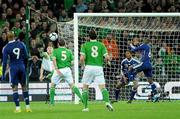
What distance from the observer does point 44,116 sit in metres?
18.0

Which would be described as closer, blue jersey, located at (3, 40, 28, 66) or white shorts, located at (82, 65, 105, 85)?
blue jersey, located at (3, 40, 28, 66)

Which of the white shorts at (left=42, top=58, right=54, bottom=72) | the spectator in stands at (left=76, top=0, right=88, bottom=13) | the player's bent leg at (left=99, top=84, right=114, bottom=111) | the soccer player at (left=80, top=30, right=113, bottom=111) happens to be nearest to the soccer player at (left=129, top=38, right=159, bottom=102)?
the white shorts at (left=42, top=58, right=54, bottom=72)

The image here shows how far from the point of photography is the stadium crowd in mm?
28062

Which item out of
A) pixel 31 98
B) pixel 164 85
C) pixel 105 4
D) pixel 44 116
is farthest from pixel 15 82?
pixel 105 4

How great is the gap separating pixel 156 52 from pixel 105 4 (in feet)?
15.6

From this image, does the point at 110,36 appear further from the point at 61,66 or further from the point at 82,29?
the point at 61,66

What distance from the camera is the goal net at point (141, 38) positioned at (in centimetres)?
2686

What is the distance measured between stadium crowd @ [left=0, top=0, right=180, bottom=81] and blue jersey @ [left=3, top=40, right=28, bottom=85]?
747cm

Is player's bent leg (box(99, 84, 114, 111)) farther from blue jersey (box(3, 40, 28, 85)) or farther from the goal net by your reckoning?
the goal net

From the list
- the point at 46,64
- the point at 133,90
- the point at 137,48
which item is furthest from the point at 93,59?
the point at 46,64

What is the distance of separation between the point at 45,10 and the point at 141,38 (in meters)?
5.39

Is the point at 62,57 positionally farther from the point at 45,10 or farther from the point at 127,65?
the point at 45,10

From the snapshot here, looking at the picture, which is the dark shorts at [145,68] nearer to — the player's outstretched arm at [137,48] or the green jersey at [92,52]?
the player's outstretched arm at [137,48]

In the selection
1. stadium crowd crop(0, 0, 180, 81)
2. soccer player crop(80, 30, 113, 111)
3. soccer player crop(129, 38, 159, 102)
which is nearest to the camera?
soccer player crop(80, 30, 113, 111)
